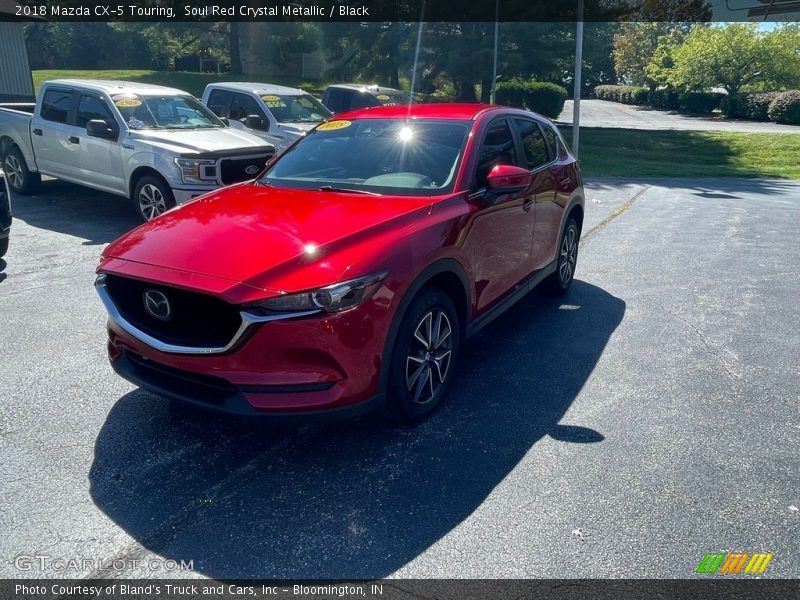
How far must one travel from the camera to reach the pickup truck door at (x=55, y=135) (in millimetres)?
10102

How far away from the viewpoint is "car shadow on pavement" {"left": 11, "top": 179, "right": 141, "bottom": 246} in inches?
362

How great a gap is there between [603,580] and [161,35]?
1974 inches

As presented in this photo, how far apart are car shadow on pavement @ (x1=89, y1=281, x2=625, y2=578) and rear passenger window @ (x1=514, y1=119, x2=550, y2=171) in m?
1.90

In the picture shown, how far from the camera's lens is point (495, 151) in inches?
204

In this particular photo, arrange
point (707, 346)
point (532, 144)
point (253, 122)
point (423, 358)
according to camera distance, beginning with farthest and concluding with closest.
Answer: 1. point (253, 122)
2. point (532, 144)
3. point (707, 346)
4. point (423, 358)

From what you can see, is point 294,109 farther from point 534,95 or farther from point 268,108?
point 534,95

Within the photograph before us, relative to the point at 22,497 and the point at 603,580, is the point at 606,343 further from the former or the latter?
the point at 22,497

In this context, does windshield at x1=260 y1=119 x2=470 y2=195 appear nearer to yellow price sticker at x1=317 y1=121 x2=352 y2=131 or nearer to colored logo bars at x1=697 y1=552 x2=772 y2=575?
yellow price sticker at x1=317 y1=121 x2=352 y2=131

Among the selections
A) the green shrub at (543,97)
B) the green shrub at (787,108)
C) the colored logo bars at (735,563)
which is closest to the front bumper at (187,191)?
the colored logo bars at (735,563)

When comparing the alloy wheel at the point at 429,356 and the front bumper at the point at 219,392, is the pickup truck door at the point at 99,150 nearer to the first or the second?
the front bumper at the point at 219,392

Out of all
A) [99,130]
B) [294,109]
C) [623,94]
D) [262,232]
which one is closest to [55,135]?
[99,130]

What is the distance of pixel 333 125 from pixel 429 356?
2.26m

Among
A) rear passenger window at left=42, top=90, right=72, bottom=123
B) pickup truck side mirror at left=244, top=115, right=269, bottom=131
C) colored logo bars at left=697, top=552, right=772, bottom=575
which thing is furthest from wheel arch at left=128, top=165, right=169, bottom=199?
colored logo bars at left=697, top=552, right=772, bottom=575

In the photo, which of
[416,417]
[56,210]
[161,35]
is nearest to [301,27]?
[161,35]
